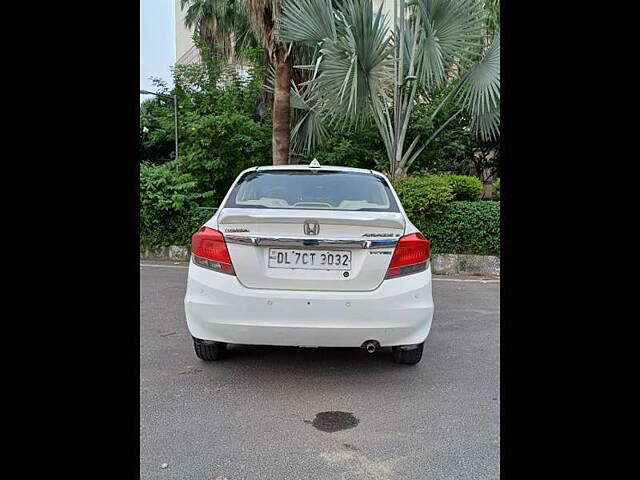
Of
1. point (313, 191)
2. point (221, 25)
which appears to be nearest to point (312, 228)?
point (313, 191)

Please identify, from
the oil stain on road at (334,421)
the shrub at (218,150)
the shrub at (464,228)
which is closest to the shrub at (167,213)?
the shrub at (218,150)

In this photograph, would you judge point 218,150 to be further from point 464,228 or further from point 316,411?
point 316,411

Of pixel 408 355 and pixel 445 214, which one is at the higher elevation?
pixel 445 214

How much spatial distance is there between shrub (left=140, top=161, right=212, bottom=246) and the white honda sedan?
5787mm

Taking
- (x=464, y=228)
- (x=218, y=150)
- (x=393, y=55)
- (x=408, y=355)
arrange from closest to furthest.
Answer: (x=408, y=355)
(x=464, y=228)
(x=393, y=55)
(x=218, y=150)

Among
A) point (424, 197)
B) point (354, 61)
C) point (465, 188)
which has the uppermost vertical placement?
point (354, 61)

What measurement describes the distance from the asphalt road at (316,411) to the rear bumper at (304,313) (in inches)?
15.7

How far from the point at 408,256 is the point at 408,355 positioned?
92 cm

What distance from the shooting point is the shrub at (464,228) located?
7.79 metres

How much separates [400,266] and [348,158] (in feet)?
24.5

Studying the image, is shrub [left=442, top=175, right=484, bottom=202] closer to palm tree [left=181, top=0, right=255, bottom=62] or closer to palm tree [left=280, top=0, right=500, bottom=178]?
palm tree [left=280, top=0, right=500, bottom=178]

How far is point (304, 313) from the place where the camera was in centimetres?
293
